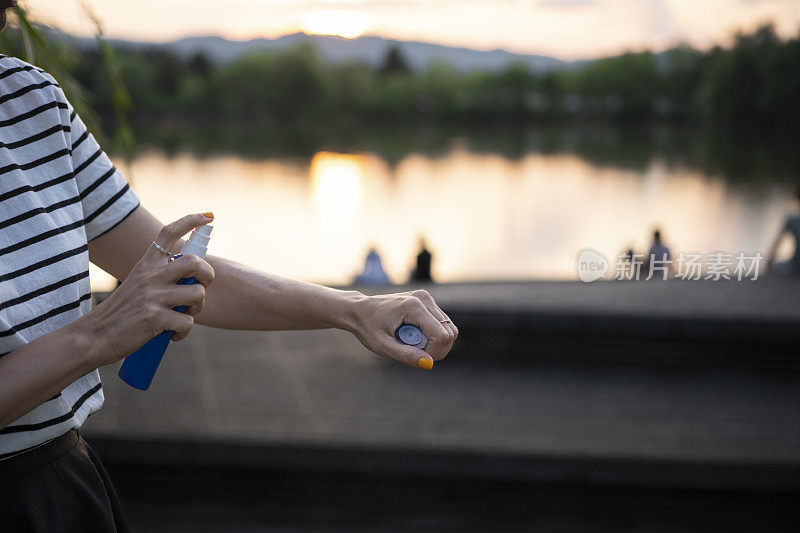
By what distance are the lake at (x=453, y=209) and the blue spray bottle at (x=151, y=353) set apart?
18091mm

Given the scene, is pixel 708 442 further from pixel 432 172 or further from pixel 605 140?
pixel 605 140

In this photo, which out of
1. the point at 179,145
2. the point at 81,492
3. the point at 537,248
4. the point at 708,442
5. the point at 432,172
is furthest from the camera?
the point at 179,145

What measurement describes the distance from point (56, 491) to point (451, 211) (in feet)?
150

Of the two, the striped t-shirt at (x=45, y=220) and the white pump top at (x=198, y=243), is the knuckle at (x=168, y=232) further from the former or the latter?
the striped t-shirt at (x=45, y=220)

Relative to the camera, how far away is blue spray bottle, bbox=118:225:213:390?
101cm

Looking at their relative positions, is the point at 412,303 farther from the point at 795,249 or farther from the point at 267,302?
the point at 795,249

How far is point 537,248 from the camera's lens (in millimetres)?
37625

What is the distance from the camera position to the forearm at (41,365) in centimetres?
94

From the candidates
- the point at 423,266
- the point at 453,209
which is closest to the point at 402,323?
the point at 423,266

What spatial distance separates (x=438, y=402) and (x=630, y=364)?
1.50 meters

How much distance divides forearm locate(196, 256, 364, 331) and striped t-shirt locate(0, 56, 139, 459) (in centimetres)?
17

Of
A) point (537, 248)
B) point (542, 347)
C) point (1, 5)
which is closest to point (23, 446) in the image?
point (1, 5)

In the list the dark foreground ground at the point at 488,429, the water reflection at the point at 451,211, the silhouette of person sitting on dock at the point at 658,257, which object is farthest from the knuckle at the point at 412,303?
the water reflection at the point at 451,211

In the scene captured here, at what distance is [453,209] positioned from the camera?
154 ft
